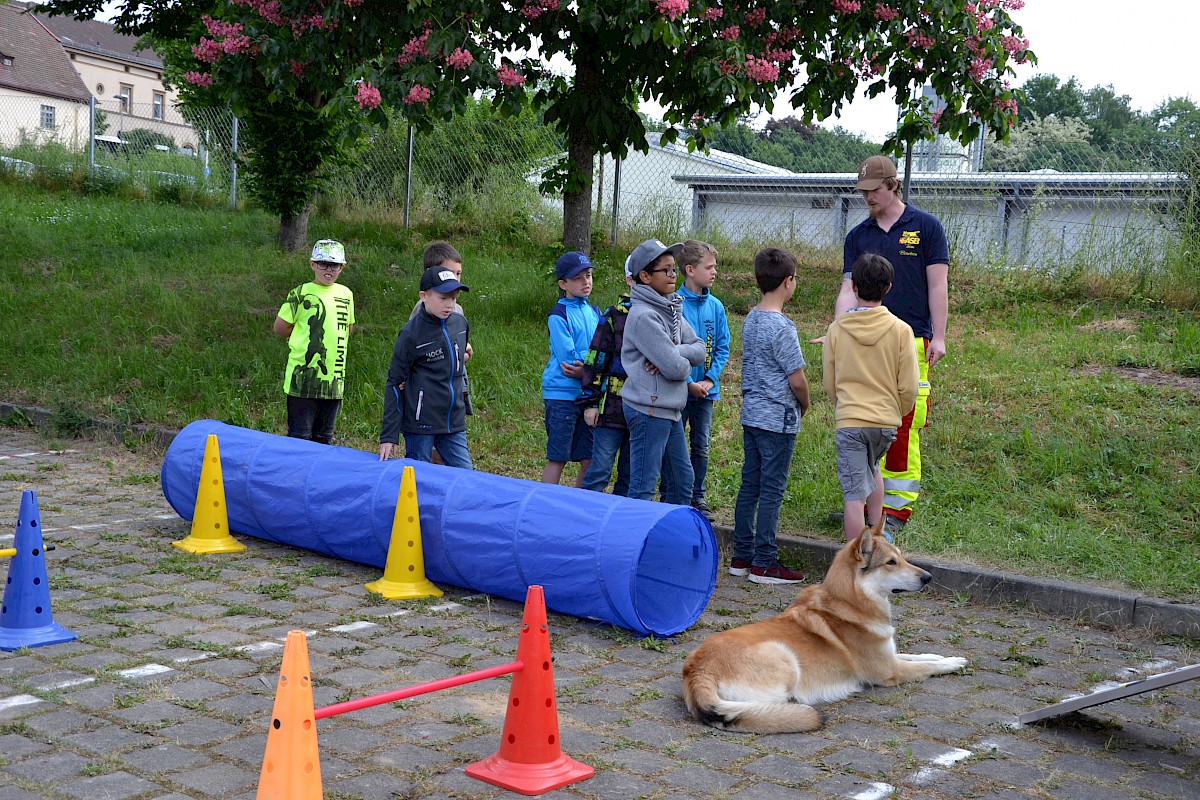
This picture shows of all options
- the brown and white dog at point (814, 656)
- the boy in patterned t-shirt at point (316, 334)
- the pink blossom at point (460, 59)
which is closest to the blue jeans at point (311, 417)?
the boy in patterned t-shirt at point (316, 334)

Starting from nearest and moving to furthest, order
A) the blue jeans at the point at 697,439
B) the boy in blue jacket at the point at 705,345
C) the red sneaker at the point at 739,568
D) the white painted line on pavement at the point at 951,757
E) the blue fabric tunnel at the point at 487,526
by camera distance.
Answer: the white painted line on pavement at the point at 951,757 < the blue fabric tunnel at the point at 487,526 < the red sneaker at the point at 739,568 < the boy in blue jacket at the point at 705,345 < the blue jeans at the point at 697,439

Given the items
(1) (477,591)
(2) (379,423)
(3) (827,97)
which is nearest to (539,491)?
(1) (477,591)

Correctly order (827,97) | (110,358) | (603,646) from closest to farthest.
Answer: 1. (603,646)
2. (827,97)
3. (110,358)

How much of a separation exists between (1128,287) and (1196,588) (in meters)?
6.77

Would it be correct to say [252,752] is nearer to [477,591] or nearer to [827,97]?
[477,591]

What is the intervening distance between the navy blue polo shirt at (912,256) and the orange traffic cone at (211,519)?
4375 mm

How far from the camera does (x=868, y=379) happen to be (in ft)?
20.5

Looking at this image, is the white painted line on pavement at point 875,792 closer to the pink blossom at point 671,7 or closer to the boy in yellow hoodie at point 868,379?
the boy in yellow hoodie at point 868,379

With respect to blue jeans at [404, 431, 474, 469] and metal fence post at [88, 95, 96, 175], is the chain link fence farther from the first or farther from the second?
blue jeans at [404, 431, 474, 469]

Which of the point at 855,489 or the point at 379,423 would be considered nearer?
the point at 855,489

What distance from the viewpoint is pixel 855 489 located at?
20.7 ft

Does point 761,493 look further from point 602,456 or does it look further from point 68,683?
point 68,683

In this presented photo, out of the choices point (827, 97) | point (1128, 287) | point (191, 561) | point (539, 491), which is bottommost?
point (191, 561)

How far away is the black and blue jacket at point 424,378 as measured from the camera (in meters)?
7.16
